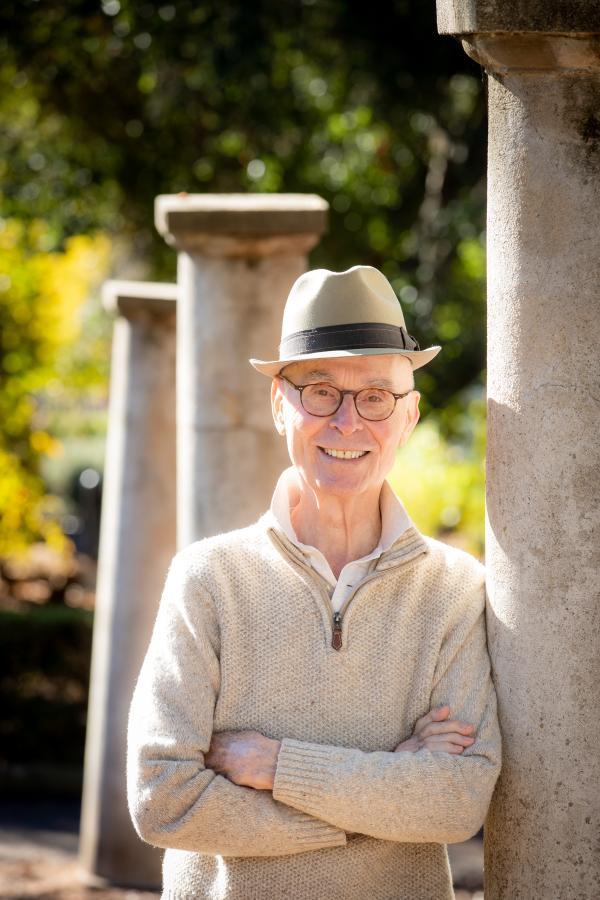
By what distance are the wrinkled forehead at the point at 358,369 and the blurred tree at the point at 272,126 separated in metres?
5.40

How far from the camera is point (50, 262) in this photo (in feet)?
41.6

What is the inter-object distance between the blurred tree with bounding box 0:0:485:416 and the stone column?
2.00m

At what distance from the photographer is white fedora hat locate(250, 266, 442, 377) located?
8.25 feet

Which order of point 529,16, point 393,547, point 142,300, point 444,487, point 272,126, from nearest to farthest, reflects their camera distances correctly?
point 529,16
point 393,547
point 142,300
point 272,126
point 444,487

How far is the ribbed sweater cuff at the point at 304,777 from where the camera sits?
236 cm

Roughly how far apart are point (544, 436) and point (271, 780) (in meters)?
0.87

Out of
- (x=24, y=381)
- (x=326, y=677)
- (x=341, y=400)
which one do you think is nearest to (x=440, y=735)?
(x=326, y=677)

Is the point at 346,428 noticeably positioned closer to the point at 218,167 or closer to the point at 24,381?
the point at 218,167

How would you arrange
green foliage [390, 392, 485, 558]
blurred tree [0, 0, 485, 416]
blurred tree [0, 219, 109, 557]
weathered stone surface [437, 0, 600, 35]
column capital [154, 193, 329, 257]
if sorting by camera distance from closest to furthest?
weathered stone surface [437, 0, 600, 35]
column capital [154, 193, 329, 257]
blurred tree [0, 0, 485, 416]
green foliage [390, 392, 485, 558]
blurred tree [0, 219, 109, 557]

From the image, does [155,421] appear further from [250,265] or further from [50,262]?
[50,262]

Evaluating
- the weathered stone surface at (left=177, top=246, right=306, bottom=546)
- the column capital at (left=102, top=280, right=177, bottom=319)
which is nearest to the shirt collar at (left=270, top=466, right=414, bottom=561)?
the weathered stone surface at (left=177, top=246, right=306, bottom=546)

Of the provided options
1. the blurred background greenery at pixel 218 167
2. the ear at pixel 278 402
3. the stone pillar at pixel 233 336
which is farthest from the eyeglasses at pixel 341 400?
the blurred background greenery at pixel 218 167

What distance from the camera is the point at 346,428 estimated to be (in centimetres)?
249

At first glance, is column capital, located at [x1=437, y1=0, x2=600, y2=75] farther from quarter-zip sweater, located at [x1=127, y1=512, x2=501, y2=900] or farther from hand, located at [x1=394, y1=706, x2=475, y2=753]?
hand, located at [x1=394, y1=706, x2=475, y2=753]
